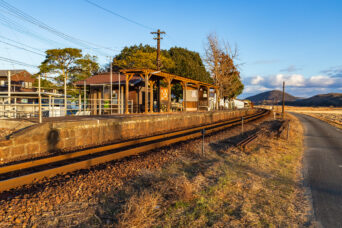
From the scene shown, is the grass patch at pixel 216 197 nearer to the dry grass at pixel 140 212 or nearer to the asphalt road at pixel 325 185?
the dry grass at pixel 140 212

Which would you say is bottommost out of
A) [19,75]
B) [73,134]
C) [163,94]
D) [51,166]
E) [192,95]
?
[51,166]

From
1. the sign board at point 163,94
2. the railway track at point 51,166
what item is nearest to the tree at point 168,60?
the sign board at point 163,94

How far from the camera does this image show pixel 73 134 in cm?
930

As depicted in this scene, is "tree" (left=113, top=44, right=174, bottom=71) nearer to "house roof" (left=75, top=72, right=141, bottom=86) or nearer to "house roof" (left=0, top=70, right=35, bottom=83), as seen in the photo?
"house roof" (left=75, top=72, right=141, bottom=86)

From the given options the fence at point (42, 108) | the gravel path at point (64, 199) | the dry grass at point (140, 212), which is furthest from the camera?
the fence at point (42, 108)

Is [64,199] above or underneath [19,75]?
underneath

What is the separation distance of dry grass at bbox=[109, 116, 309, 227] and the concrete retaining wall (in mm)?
4903

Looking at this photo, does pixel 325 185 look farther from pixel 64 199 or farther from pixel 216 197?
pixel 64 199

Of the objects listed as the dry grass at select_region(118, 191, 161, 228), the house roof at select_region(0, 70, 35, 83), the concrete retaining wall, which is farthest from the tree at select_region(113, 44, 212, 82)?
the dry grass at select_region(118, 191, 161, 228)

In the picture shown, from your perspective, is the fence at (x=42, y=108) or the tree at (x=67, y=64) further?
the tree at (x=67, y=64)

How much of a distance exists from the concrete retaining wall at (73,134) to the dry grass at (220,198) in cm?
490

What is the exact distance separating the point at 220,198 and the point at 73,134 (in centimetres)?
722

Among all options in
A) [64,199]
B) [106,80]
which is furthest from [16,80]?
[64,199]

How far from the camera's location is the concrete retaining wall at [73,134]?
7.37 metres
